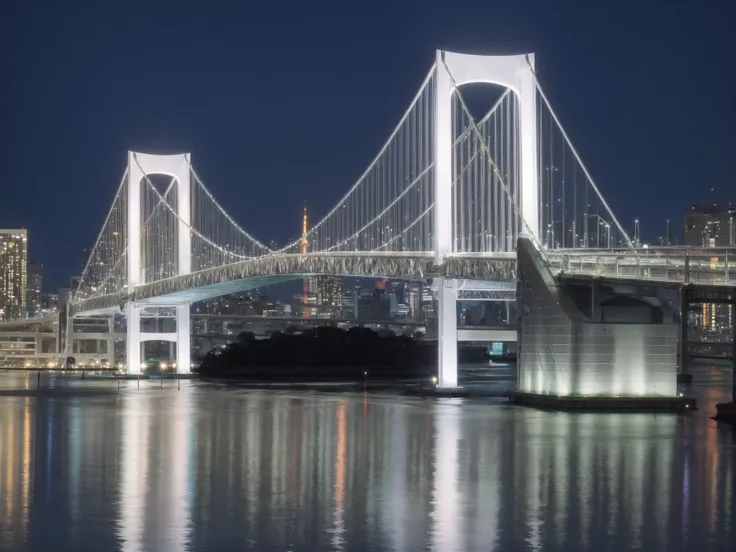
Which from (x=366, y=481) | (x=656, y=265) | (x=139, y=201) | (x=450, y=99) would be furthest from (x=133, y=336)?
(x=366, y=481)

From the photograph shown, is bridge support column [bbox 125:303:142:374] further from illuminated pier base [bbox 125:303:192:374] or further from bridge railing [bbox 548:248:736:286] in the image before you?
bridge railing [bbox 548:248:736:286]

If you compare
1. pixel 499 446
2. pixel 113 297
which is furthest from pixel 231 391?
pixel 499 446

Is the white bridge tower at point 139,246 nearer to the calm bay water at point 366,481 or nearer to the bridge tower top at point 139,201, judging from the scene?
the bridge tower top at point 139,201

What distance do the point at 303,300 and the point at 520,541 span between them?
332ft

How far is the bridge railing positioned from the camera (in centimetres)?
2994

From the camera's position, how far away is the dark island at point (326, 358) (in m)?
67.9

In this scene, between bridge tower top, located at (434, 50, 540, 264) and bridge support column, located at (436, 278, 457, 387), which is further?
bridge support column, located at (436, 278, 457, 387)

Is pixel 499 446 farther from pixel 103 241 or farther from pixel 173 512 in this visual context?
pixel 103 241

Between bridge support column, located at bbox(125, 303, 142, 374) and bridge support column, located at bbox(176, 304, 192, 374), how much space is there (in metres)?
1.63

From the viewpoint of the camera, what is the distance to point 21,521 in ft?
48.5

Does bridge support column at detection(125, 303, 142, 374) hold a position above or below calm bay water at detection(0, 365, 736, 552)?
above

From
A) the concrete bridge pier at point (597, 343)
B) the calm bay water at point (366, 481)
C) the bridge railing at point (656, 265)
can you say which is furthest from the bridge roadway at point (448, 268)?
the calm bay water at point (366, 481)

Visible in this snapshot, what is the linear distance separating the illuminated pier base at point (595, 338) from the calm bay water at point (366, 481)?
4.25 feet

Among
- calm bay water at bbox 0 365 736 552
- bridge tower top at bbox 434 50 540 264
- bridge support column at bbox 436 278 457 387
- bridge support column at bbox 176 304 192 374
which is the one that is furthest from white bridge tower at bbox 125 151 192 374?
calm bay water at bbox 0 365 736 552
